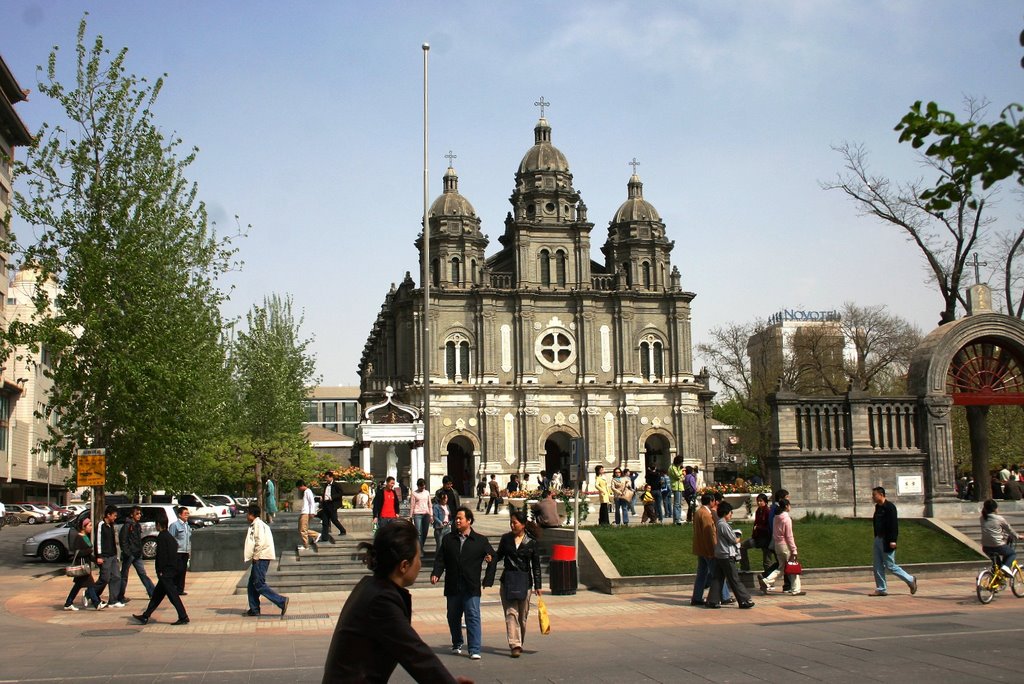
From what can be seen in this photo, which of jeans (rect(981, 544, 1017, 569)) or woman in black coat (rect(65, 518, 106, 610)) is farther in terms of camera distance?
woman in black coat (rect(65, 518, 106, 610))

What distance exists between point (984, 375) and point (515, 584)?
1737 centimetres

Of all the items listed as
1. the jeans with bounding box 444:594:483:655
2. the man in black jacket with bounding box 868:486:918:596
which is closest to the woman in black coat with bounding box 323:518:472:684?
the jeans with bounding box 444:594:483:655

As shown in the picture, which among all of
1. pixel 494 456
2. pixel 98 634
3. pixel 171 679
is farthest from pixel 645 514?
pixel 494 456

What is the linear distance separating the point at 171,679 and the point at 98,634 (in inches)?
185

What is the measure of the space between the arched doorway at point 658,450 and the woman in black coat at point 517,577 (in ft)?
163

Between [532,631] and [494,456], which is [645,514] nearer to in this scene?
[532,631]

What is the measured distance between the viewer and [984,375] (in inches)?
992

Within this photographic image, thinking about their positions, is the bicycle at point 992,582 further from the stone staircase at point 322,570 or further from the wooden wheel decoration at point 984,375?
the wooden wheel decoration at point 984,375

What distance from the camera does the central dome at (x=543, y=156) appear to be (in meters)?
63.6

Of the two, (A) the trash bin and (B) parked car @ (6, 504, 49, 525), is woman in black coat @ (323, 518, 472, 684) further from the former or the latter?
(B) parked car @ (6, 504, 49, 525)

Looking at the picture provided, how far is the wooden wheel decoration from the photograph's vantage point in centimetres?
2498

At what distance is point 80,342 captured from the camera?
2595 cm

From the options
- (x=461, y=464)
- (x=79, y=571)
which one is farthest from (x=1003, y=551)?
(x=461, y=464)

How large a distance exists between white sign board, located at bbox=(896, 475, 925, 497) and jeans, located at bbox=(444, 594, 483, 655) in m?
15.5
